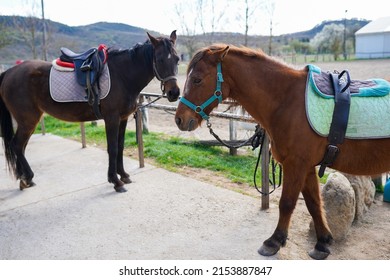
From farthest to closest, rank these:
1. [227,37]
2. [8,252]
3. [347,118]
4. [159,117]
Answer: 1. [227,37]
2. [159,117]
3. [8,252]
4. [347,118]

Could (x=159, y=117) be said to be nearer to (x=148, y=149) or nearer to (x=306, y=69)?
(x=148, y=149)

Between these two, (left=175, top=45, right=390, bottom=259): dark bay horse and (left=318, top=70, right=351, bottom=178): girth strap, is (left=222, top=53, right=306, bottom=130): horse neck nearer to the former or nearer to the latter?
(left=175, top=45, right=390, bottom=259): dark bay horse

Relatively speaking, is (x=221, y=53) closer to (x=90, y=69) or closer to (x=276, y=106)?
(x=276, y=106)

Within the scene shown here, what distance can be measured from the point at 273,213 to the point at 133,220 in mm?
1520

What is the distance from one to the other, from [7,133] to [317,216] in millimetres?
4150

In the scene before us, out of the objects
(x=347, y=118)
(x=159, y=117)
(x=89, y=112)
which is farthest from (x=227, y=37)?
(x=347, y=118)

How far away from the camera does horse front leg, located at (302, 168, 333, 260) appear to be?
264 cm

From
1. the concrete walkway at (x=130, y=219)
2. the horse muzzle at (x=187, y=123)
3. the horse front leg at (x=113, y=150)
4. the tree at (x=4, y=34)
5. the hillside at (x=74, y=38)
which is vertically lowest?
the concrete walkway at (x=130, y=219)

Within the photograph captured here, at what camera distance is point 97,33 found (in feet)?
235

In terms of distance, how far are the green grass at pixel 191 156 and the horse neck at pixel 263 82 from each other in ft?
6.62

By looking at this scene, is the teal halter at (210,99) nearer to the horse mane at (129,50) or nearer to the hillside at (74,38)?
the horse mane at (129,50)

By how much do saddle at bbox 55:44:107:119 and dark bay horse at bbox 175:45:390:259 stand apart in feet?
6.47

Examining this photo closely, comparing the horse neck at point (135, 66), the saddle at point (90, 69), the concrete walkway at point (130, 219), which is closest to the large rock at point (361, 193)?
the concrete walkway at point (130, 219)

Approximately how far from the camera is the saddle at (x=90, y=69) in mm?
3986
